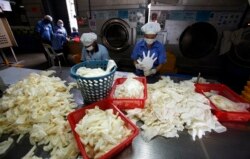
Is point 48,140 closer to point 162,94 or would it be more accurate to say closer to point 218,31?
point 162,94

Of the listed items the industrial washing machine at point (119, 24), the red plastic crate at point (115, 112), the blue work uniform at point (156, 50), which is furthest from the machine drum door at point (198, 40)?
the red plastic crate at point (115, 112)

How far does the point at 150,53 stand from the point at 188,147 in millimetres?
1682

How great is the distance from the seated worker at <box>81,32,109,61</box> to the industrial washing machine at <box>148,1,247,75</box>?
1992mm

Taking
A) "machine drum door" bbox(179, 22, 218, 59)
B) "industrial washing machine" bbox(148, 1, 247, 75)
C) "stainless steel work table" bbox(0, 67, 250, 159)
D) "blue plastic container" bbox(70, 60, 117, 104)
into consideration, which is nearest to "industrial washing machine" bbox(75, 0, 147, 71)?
"industrial washing machine" bbox(148, 1, 247, 75)

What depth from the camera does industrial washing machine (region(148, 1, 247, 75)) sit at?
331 centimetres

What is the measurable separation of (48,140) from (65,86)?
0.67m

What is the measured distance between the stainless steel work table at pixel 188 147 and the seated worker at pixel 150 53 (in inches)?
40.4

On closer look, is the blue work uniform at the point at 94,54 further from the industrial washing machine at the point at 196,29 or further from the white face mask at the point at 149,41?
the industrial washing machine at the point at 196,29

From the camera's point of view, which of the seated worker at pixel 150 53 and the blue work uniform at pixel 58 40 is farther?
the blue work uniform at pixel 58 40

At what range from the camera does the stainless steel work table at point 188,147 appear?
2.78 ft

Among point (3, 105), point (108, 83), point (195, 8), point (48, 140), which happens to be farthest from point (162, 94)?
point (195, 8)

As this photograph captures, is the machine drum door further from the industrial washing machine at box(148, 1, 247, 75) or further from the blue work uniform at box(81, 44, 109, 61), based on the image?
the blue work uniform at box(81, 44, 109, 61)

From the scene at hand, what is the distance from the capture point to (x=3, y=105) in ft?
3.91

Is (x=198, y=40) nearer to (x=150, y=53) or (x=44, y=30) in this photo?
(x=150, y=53)
